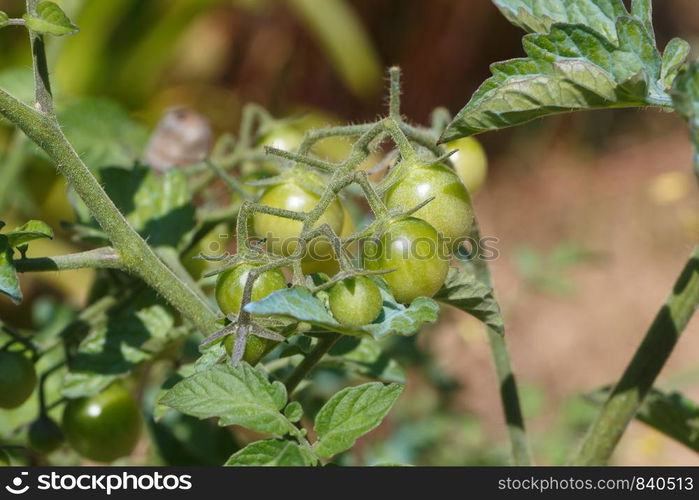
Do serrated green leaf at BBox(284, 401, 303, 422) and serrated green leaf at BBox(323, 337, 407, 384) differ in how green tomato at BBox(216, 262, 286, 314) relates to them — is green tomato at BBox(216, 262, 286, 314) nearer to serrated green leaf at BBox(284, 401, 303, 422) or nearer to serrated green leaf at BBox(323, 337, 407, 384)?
serrated green leaf at BBox(284, 401, 303, 422)

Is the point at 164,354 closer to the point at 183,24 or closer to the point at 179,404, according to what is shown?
the point at 179,404

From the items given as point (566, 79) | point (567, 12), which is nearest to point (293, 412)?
point (566, 79)

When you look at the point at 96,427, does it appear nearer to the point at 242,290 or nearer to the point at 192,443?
the point at 192,443

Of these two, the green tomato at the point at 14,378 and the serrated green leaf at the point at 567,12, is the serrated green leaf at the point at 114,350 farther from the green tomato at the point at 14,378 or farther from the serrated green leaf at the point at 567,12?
the serrated green leaf at the point at 567,12

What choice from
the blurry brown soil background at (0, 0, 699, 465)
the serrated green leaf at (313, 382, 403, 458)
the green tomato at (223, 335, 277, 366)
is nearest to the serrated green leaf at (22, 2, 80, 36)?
the green tomato at (223, 335, 277, 366)

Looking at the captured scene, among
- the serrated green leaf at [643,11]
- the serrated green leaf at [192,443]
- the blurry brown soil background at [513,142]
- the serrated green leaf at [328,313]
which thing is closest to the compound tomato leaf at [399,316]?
the serrated green leaf at [328,313]

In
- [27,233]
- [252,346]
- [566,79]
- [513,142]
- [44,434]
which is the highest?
[566,79]
